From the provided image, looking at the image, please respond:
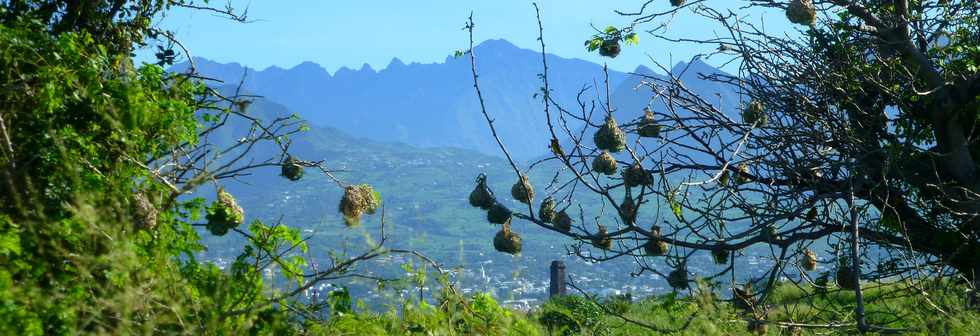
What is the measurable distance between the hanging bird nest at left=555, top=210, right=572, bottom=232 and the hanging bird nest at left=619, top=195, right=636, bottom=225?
1.13 feet

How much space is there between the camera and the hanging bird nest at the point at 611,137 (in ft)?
20.5

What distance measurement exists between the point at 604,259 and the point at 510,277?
61.1 inches

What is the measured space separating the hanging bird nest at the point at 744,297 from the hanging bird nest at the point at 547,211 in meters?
1.25

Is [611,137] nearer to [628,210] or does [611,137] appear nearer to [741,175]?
[628,210]

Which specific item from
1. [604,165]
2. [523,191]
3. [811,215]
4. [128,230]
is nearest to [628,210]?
[604,165]

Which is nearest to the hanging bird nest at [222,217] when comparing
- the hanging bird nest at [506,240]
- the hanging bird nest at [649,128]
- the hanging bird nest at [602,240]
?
the hanging bird nest at [506,240]

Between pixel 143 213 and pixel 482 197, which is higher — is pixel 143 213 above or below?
below

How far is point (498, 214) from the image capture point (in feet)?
19.6

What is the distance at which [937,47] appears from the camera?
674cm

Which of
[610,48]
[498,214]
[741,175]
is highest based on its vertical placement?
[610,48]

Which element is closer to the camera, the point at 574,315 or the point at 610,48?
the point at 610,48

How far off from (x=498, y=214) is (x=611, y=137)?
94 cm

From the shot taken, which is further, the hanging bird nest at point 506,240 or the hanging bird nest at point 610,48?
the hanging bird nest at point 610,48

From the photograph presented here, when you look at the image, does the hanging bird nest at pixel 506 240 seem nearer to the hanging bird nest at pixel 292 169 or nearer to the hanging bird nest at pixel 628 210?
the hanging bird nest at pixel 628 210
